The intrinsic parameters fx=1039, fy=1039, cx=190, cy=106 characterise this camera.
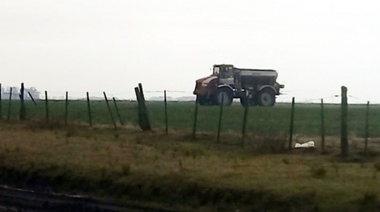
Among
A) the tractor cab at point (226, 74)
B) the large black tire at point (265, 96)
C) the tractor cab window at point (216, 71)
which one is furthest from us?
the large black tire at point (265, 96)

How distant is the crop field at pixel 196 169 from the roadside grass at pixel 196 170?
2 cm

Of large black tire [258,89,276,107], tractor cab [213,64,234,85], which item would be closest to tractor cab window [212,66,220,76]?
tractor cab [213,64,234,85]

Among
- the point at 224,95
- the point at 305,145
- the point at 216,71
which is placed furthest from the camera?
the point at 216,71

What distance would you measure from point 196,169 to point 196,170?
20cm

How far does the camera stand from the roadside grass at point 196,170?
65.5 ft

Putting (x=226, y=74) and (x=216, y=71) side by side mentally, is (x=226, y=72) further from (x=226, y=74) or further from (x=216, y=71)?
(x=216, y=71)

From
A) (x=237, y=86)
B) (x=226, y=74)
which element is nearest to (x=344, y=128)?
(x=226, y=74)

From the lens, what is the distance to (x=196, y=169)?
23.5 meters

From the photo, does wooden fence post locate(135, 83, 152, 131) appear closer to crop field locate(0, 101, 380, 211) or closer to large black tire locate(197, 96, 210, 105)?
crop field locate(0, 101, 380, 211)

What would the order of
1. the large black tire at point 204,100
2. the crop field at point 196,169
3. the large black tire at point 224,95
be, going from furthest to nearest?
the large black tire at point 204,100 → the large black tire at point 224,95 → the crop field at point 196,169

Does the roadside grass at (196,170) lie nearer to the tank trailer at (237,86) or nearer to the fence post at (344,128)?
the fence post at (344,128)

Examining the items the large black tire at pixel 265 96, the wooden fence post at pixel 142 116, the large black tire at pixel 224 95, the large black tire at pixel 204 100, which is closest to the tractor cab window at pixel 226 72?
the large black tire at pixel 224 95

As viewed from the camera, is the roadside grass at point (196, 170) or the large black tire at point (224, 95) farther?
the large black tire at point (224, 95)

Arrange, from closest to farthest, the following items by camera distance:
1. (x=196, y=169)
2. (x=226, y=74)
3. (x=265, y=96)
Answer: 1. (x=196, y=169)
2. (x=226, y=74)
3. (x=265, y=96)
